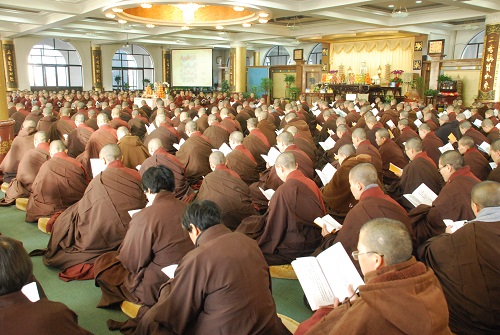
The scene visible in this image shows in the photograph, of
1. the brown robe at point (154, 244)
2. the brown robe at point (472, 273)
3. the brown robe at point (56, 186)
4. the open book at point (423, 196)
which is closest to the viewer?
the brown robe at point (472, 273)

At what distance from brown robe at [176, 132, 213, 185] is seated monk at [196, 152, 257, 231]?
1.90 metres

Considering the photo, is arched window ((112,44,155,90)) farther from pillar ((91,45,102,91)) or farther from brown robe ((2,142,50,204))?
brown robe ((2,142,50,204))

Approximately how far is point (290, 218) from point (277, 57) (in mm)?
23291

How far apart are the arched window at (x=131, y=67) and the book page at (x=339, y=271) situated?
24066mm

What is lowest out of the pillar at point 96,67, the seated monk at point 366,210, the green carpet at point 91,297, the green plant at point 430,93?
the green carpet at point 91,297

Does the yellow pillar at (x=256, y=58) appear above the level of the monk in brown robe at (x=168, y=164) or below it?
above

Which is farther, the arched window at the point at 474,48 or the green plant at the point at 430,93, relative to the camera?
the arched window at the point at 474,48

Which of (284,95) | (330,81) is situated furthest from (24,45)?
(330,81)

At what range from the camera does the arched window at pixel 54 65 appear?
21.7 m

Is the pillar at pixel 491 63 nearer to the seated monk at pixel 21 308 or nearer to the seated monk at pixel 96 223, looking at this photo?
the seated monk at pixel 96 223

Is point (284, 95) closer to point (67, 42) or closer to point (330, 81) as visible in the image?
point (330, 81)

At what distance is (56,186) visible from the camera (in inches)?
183

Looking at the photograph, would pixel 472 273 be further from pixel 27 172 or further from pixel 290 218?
pixel 27 172

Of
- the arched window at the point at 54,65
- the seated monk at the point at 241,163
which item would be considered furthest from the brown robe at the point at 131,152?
the arched window at the point at 54,65
